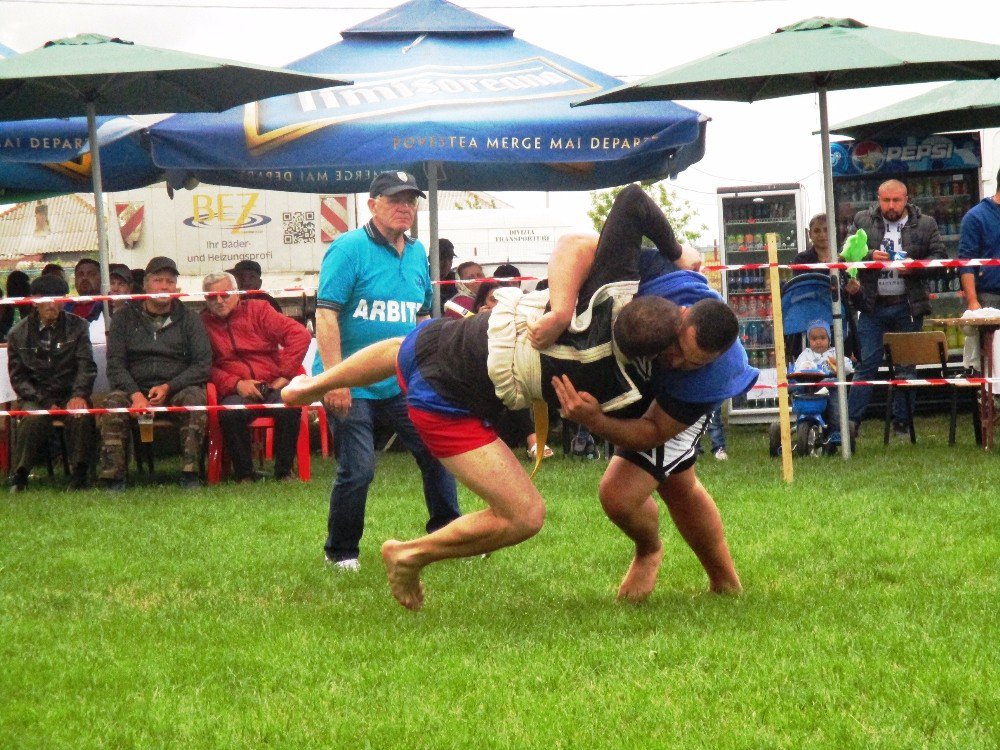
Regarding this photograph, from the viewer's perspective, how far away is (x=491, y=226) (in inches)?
1103

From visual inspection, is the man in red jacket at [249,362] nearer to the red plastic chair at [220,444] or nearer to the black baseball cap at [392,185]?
the red plastic chair at [220,444]

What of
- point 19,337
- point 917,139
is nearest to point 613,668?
point 19,337

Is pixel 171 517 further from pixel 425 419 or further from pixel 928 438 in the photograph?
pixel 928 438

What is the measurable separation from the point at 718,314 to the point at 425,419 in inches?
48.4

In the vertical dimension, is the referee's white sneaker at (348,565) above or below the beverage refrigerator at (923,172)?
below

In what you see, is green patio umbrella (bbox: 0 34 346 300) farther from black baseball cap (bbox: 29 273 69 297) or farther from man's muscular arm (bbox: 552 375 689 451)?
man's muscular arm (bbox: 552 375 689 451)

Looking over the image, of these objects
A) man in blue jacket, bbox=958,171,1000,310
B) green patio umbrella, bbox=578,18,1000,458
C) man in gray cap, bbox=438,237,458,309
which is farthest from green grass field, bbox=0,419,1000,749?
man in gray cap, bbox=438,237,458,309

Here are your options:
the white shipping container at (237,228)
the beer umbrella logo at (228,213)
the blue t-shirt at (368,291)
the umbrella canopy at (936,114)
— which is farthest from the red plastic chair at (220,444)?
the beer umbrella logo at (228,213)

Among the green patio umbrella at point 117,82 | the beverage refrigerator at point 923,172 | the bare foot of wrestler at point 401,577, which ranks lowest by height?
the bare foot of wrestler at point 401,577

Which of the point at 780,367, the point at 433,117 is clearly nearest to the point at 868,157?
the point at 433,117

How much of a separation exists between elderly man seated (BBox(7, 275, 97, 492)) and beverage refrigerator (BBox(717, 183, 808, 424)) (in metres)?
7.41

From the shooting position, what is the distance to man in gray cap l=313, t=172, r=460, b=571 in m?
6.91

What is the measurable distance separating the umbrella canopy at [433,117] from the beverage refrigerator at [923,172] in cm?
356

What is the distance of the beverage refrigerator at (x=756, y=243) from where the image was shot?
15.9 metres
